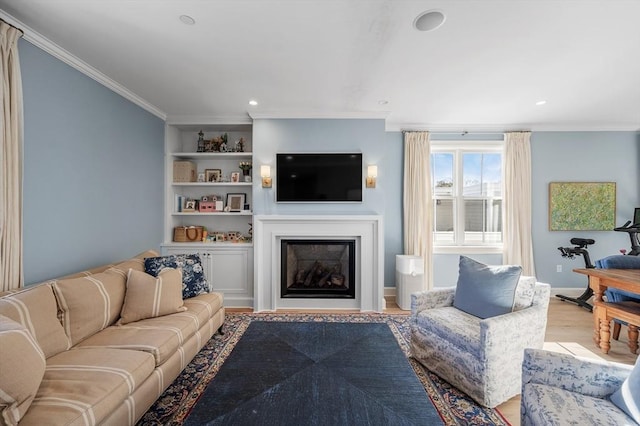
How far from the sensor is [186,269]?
2.71 metres

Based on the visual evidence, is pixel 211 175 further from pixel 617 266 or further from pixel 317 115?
pixel 617 266

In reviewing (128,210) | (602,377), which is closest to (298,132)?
(128,210)

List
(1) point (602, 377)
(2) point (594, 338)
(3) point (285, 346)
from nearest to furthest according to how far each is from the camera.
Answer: (1) point (602, 377) < (3) point (285, 346) < (2) point (594, 338)

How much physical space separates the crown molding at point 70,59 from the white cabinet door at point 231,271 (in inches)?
76.0

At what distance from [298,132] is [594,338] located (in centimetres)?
401

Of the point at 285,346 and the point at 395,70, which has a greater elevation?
the point at 395,70

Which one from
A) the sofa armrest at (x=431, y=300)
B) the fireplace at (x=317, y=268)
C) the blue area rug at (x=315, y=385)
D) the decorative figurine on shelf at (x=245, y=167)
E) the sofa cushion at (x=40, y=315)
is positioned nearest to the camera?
the blue area rug at (x=315, y=385)

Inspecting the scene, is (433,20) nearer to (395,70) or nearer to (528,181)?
(395,70)

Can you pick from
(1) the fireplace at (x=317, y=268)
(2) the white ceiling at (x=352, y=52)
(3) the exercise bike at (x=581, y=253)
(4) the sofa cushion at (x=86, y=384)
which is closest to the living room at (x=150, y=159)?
(2) the white ceiling at (x=352, y=52)

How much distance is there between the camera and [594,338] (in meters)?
2.71

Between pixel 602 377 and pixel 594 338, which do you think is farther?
pixel 594 338

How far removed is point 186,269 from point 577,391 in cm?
301

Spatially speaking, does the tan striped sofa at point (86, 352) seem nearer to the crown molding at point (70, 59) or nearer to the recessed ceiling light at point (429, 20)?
the crown molding at point (70, 59)

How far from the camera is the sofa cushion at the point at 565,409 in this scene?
1.13 m
